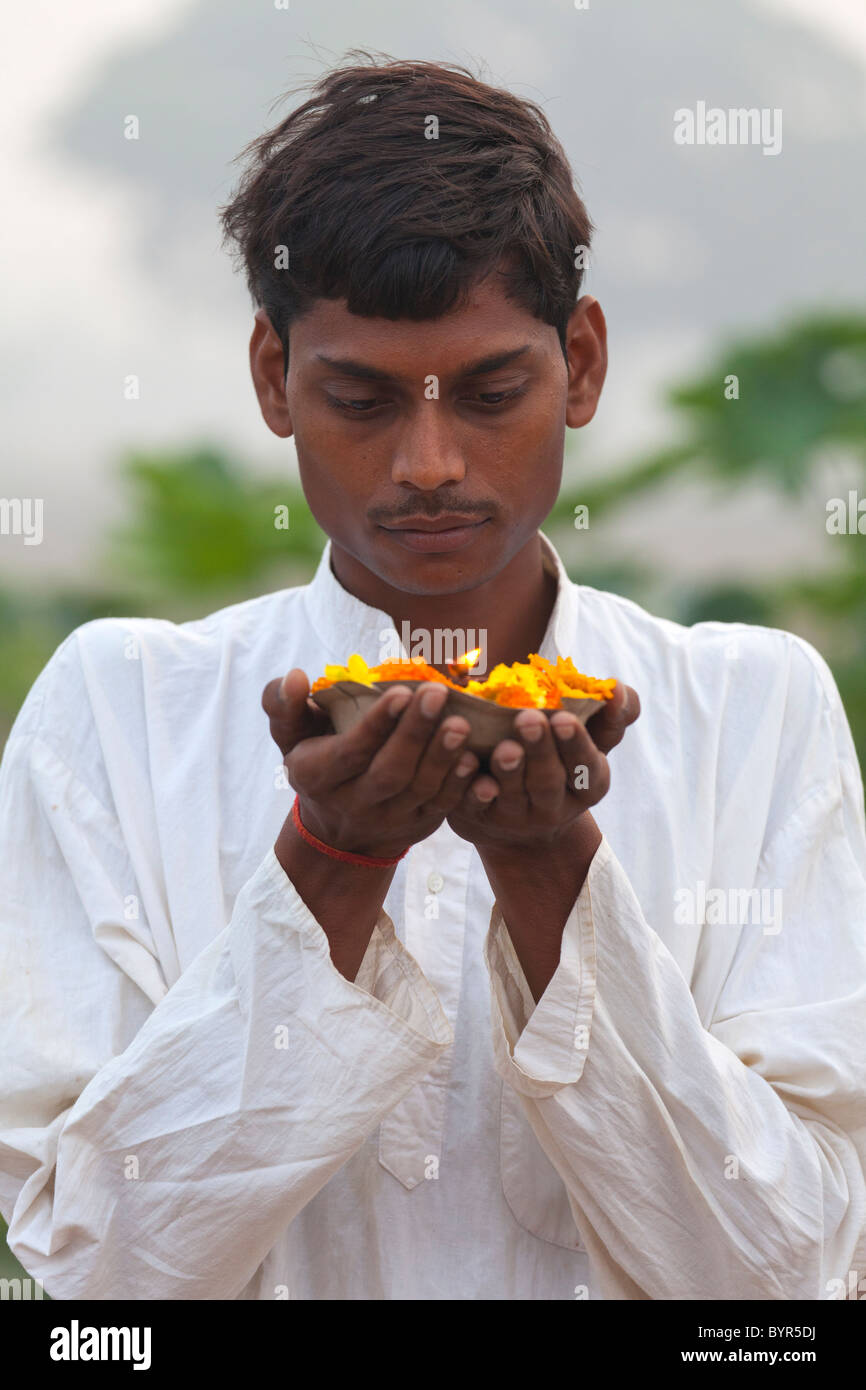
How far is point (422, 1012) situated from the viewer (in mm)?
1870

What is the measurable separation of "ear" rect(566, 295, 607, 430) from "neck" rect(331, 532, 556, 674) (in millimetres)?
215

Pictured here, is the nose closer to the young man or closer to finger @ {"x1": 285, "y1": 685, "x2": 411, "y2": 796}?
the young man

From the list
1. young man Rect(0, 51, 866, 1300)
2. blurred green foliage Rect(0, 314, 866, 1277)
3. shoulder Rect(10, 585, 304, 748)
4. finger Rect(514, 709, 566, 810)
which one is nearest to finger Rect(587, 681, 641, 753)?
young man Rect(0, 51, 866, 1300)

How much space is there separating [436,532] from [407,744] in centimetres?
57

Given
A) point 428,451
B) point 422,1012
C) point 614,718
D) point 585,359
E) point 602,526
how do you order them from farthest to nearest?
point 602,526
point 585,359
point 428,451
point 422,1012
point 614,718

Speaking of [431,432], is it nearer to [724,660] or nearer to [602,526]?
[724,660]

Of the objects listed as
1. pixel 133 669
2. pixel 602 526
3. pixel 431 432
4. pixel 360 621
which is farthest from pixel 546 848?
pixel 602 526

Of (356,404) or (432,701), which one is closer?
(432,701)

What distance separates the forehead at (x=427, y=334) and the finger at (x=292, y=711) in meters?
0.52

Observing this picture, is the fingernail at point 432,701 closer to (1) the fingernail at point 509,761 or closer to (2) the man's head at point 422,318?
(1) the fingernail at point 509,761

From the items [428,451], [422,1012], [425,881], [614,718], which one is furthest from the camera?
[425,881]

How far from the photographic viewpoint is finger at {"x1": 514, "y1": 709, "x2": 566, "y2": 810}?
1.57 meters

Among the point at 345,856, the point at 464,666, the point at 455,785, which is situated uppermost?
the point at 464,666

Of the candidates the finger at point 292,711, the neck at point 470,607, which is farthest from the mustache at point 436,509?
the finger at point 292,711
